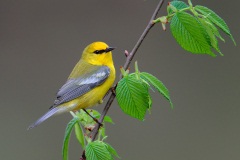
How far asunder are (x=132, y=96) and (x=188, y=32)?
274 millimetres

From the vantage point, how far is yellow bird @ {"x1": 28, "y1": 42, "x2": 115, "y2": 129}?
2760mm

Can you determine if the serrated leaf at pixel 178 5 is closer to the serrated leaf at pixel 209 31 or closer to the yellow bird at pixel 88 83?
the serrated leaf at pixel 209 31

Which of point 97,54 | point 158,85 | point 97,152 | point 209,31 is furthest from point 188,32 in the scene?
point 97,54

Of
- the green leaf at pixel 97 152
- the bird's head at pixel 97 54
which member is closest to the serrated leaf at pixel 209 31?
the green leaf at pixel 97 152

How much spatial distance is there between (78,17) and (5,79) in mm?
1273

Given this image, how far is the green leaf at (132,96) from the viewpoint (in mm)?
1763

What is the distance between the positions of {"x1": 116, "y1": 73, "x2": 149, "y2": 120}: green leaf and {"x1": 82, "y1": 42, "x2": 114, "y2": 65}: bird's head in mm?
1175

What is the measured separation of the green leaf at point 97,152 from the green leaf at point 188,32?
0.42 m

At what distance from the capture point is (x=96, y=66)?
9.89 ft

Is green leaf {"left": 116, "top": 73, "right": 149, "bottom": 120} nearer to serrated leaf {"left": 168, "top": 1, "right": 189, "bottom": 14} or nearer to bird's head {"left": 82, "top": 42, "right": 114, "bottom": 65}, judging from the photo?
serrated leaf {"left": 168, "top": 1, "right": 189, "bottom": 14}

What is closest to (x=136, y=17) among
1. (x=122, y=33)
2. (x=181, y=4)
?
(x=122, y=33)

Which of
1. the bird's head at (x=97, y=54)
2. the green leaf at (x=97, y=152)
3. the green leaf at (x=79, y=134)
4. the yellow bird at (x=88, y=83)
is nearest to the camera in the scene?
the green leaf at (x=97, y=152)

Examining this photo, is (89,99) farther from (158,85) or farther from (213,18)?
(213,18)

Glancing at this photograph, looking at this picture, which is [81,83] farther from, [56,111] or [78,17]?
[78,17]
